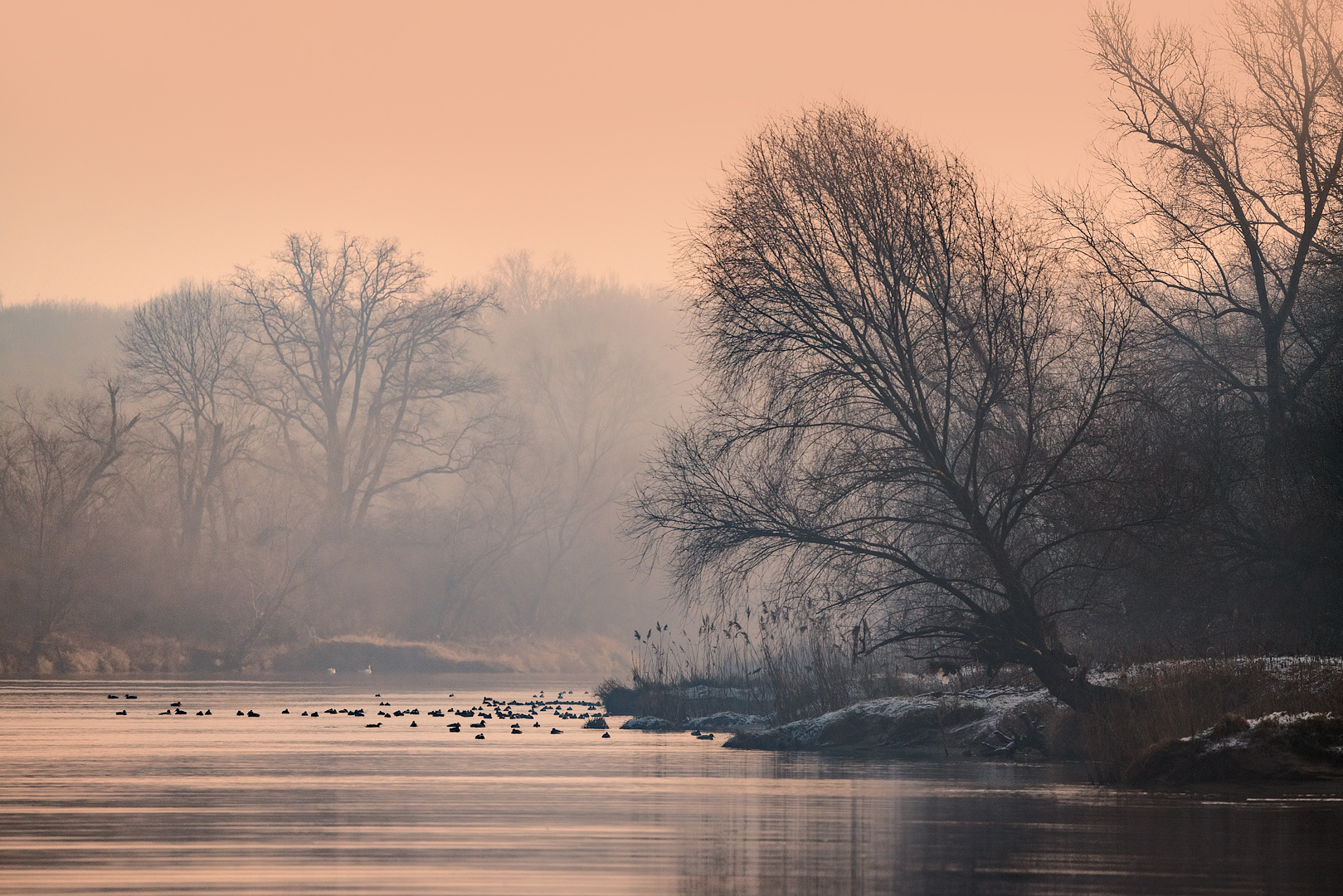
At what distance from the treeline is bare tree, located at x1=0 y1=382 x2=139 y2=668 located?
126 millimetres

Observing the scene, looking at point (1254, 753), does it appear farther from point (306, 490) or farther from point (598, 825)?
point (306, 490)

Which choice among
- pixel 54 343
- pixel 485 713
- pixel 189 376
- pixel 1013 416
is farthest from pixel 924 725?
pixel 54 343

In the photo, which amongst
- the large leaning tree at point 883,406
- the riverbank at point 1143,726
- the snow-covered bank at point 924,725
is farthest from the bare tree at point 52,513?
the large leaning tree at point 883,406

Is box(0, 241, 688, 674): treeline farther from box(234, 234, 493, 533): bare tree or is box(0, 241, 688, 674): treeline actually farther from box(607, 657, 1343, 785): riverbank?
box(607, 657, 1343, 785): riverbank

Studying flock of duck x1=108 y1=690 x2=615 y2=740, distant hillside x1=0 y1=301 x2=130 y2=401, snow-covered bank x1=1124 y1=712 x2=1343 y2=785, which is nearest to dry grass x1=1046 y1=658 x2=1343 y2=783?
snow-covered bank x1=1124 y1=712 x2=1343 y2=785

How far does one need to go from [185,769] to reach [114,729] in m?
8.67

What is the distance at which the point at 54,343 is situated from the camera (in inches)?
3927

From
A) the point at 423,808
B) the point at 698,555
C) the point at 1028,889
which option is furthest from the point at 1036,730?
the point at 1028,889

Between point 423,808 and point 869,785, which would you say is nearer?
point 423,808

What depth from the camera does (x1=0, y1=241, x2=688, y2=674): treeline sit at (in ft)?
207

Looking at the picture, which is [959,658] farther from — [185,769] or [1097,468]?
[185,769]

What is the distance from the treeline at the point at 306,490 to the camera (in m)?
63.2

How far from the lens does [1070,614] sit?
2936 cm

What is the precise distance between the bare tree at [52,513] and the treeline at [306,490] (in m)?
0.13
